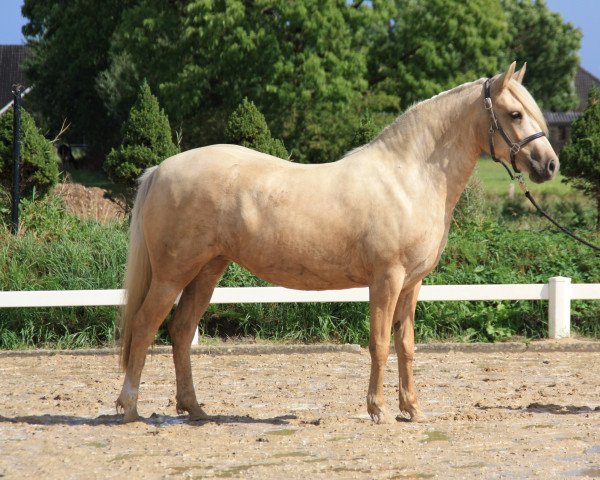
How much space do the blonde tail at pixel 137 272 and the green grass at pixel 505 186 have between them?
2193cm

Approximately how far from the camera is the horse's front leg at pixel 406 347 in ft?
23.0

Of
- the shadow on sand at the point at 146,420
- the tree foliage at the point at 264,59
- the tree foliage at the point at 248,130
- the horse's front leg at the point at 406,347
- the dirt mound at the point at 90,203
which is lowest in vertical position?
the shadow on sand at the point at 146,420

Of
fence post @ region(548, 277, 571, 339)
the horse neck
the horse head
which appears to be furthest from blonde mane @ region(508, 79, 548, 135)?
fence post @ region(548, 277, 571, 339)

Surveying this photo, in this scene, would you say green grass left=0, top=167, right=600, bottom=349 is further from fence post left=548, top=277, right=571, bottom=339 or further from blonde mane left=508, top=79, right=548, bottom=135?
blonde mane left=508, top=79, right=548, bottom=135

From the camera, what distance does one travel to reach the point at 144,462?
228 inches

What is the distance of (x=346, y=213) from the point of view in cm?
672

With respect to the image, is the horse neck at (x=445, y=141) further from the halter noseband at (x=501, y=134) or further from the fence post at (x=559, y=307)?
the fence post at (x=559, y=307)

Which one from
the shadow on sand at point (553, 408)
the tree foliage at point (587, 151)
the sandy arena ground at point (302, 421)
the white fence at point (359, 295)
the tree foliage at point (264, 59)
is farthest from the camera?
the tree foliage at point (264, 59)

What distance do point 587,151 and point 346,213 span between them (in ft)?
37.8

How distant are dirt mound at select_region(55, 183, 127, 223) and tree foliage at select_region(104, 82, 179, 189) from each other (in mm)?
601

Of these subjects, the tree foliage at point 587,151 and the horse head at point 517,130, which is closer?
the horse head at point 517,130

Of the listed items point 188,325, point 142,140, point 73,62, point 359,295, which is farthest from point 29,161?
point 73,62

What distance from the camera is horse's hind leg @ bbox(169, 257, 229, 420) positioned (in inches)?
283

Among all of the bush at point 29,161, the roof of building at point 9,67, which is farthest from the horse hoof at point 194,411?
the roof of building at point 9,67
